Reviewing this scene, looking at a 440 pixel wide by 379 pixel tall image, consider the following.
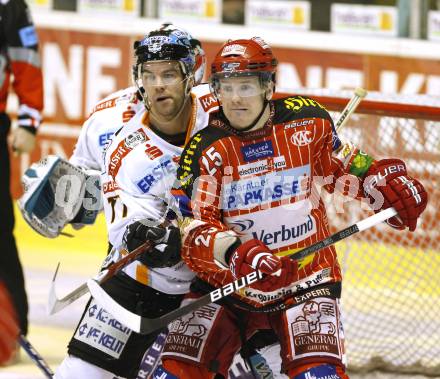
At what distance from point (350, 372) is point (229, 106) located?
1.91m

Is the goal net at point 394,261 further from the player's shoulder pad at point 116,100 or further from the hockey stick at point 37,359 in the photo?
the hockey stick at point 37,359

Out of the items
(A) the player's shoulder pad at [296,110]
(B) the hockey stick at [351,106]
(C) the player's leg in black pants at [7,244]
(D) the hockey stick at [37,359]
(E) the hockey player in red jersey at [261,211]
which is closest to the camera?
(E) the hockey player in red jersey at [261,211]

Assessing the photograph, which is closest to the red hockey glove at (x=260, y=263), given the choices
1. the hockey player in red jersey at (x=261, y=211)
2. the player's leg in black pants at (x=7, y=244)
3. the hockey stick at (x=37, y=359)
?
the hockey player in red jersey at (x=261, y=211)

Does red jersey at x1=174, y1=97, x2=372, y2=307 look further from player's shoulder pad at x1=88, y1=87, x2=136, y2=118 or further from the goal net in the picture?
the goal net

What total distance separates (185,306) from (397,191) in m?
0.68

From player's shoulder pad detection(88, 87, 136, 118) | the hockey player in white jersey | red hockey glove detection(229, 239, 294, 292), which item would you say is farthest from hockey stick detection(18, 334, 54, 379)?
red hockey glove detection(229, 239, 294, 292)

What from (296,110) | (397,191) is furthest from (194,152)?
(397,191)

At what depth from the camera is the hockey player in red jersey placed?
3.33 meters

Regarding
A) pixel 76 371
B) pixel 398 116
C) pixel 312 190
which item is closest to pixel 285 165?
pixel 312 190

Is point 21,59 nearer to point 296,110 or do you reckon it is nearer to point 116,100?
point 116,100

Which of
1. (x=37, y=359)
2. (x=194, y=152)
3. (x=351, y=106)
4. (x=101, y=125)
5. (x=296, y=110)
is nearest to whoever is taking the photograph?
(x=194, y=152)

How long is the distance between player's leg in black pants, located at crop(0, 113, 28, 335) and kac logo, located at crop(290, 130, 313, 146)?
1.92 m

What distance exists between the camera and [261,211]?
3.42 meters

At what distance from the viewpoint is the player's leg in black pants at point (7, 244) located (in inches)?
194
